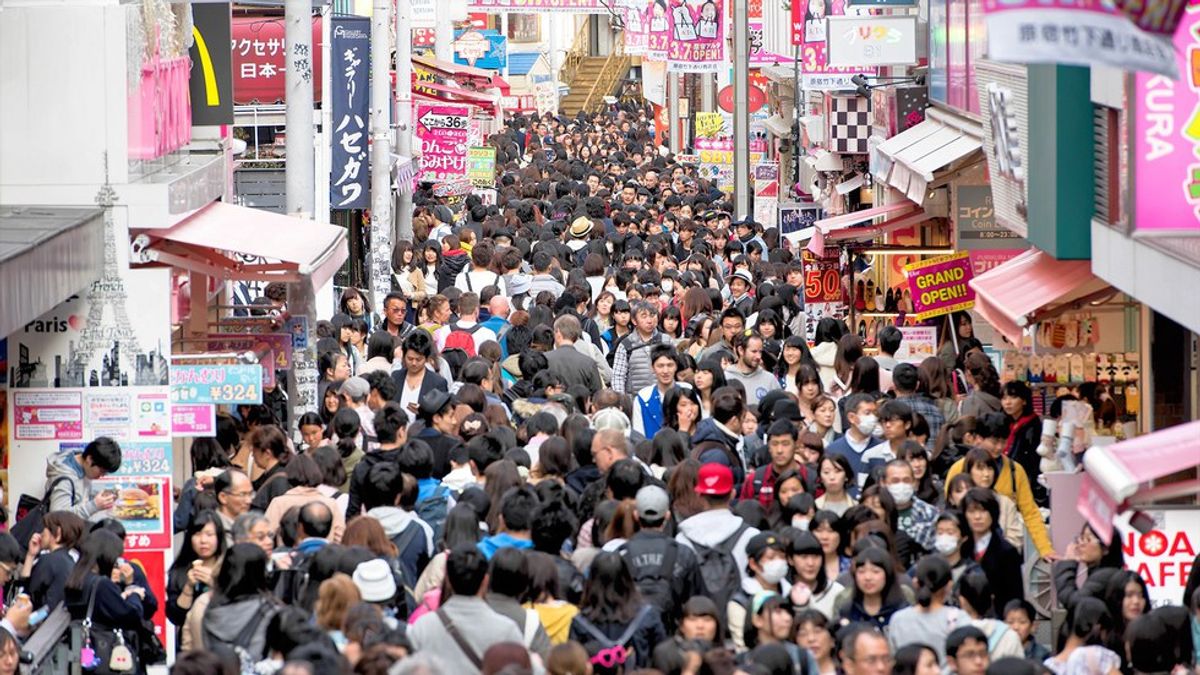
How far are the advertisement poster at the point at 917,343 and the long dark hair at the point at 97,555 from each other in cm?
872

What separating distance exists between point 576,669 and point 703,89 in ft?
155

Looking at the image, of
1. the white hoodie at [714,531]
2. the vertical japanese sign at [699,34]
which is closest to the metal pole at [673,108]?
the vertical japanese sign at [699,34]

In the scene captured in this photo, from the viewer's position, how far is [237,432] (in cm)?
Result: 1408

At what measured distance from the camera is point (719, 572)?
9.71 m

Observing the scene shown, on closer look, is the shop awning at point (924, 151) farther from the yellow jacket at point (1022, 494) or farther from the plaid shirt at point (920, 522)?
the plaid shirt at point (920, 522)

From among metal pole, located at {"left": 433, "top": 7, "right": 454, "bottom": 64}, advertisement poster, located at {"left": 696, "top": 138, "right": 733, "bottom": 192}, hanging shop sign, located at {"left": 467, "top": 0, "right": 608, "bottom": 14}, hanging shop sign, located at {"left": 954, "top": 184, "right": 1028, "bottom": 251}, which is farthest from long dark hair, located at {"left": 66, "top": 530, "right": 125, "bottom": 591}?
metal pole, located at {"left": 433, "top": 7, "right": 454, "bottom": 64}

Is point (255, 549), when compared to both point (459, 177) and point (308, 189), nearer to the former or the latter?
point (308, 189)

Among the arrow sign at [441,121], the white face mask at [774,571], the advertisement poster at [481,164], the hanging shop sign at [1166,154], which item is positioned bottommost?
the white face mask at [774,571]

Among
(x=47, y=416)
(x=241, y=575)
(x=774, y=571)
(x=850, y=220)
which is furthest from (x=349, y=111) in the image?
(x=241, y=575)

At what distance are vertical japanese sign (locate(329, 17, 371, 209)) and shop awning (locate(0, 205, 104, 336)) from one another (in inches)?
364

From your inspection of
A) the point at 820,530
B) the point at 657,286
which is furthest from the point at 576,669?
the point at 657,286

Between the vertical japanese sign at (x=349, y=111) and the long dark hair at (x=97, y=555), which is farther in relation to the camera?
the vertical japanese sign at (x=349, y=111)

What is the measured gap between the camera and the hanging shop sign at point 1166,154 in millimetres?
11227

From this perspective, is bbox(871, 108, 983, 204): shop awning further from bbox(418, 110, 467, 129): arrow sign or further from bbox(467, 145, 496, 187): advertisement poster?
bbox(467, 145, 496, 187): advertisement poster
